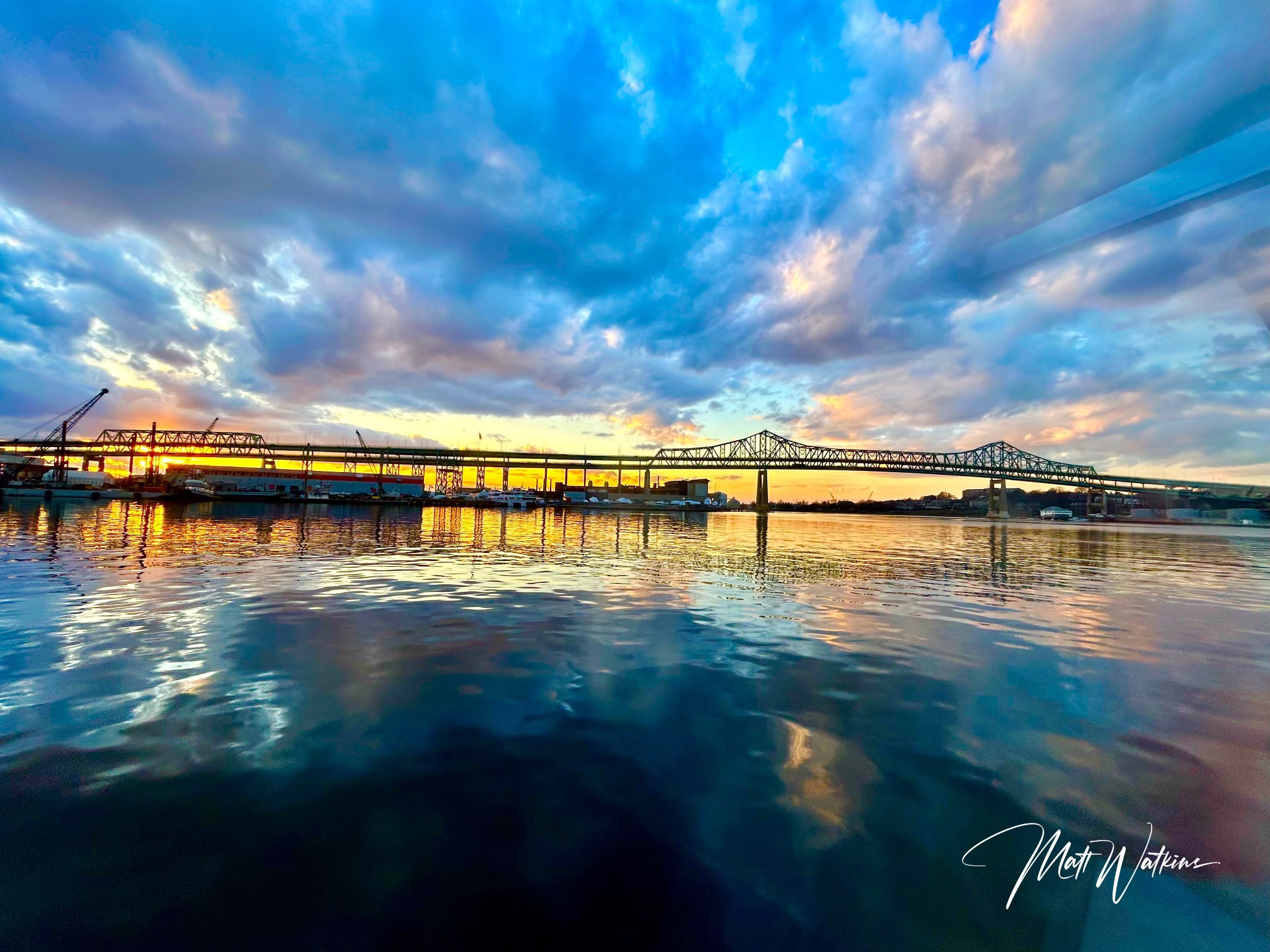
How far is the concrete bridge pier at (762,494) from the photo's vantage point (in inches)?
6024

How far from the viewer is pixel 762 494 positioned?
15362 centimetres

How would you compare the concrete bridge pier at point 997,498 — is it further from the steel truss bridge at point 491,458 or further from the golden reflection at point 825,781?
the golden reflection at point 825,781

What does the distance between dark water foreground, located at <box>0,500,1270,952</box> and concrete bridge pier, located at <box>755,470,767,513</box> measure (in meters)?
142

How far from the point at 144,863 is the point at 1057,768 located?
302 inches

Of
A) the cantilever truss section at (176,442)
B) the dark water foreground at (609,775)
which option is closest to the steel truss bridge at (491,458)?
the cantilever truss section at (176,442)

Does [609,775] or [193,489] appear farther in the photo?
[193,489]
